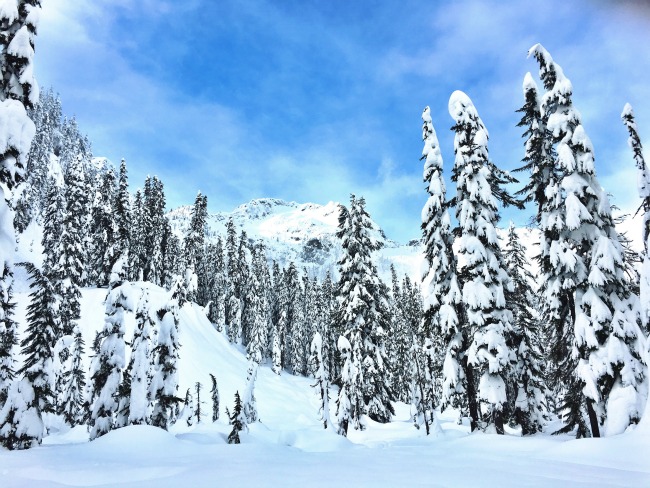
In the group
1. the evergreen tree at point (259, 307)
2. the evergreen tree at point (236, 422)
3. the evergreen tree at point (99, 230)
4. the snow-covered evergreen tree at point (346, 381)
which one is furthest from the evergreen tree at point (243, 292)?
the evergreen tree at point (236, 422)

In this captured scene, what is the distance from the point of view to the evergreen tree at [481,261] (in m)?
16.5

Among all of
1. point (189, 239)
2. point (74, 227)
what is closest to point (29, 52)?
point (74, 227)

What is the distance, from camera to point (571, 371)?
A: 638 inches

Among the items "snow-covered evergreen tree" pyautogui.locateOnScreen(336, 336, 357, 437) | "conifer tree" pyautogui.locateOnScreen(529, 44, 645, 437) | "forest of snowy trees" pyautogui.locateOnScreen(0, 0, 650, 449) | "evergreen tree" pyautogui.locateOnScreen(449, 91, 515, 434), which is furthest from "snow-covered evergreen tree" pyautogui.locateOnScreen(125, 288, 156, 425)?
"conifer tree" pyautogui.locateOnScreen(529, 44, 645, 437)

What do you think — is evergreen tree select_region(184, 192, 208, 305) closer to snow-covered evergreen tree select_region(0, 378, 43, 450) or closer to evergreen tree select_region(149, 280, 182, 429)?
evergreen tree select_region(149, 280, 182, 429)

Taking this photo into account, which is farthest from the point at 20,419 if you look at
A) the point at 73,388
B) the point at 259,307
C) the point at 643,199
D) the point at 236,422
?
the point at 259,307

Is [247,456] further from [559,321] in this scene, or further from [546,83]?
[546,83]

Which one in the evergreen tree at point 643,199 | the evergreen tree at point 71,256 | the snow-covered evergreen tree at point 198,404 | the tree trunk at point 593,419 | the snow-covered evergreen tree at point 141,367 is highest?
the evergreen tree at point 71,256

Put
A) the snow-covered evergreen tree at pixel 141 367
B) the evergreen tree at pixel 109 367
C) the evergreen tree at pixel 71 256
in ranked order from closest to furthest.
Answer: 1. the snow-covered evergreen tree at pixel 141 367
2. the evergreen tree at pixel 109 367
3. the evergreen tree at pixel 71 256

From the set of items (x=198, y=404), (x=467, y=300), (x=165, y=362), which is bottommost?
(x=198, y=404)

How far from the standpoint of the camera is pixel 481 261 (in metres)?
17.8

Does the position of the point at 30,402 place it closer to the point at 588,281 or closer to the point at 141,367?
the point at 141,367

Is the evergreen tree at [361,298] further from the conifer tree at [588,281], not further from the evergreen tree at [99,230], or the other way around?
the evergreen tree at [99,230]

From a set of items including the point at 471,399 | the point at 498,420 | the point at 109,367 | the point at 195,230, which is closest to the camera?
the point at 498,420
